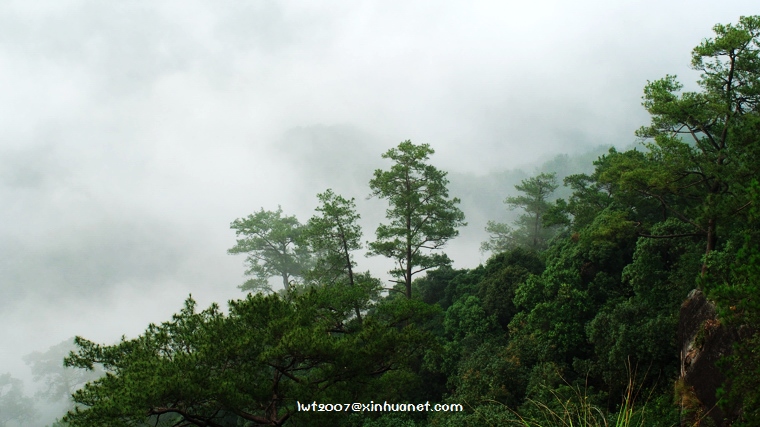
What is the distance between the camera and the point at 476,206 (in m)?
144

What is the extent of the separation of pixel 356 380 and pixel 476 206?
444ft

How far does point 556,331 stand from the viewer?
49.4ft

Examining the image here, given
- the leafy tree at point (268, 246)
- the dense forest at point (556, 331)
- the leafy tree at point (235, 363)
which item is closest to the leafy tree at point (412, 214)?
the dense forest at point (556, 331)

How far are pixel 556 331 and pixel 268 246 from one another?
31971 mm

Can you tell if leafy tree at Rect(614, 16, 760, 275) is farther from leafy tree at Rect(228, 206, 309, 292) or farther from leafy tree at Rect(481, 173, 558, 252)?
leafy tree at Rect(228, 206, 309, 292)

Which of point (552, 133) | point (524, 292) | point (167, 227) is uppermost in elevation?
point (552, 133)

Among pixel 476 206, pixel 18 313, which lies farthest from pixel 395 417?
pixel 18 313

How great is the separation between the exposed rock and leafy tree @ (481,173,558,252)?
98.7 ft

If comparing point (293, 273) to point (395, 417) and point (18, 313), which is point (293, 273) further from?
point (18, 313)

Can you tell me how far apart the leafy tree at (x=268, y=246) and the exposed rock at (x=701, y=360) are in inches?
1286

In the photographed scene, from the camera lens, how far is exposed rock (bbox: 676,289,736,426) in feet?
29.0

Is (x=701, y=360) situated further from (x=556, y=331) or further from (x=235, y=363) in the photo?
(x=235, y=363)

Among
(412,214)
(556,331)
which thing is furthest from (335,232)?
(556,331)

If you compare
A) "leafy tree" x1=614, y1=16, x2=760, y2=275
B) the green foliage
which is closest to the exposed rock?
"leafy tree" x1=614, y1=16, x2=760, y2=275
